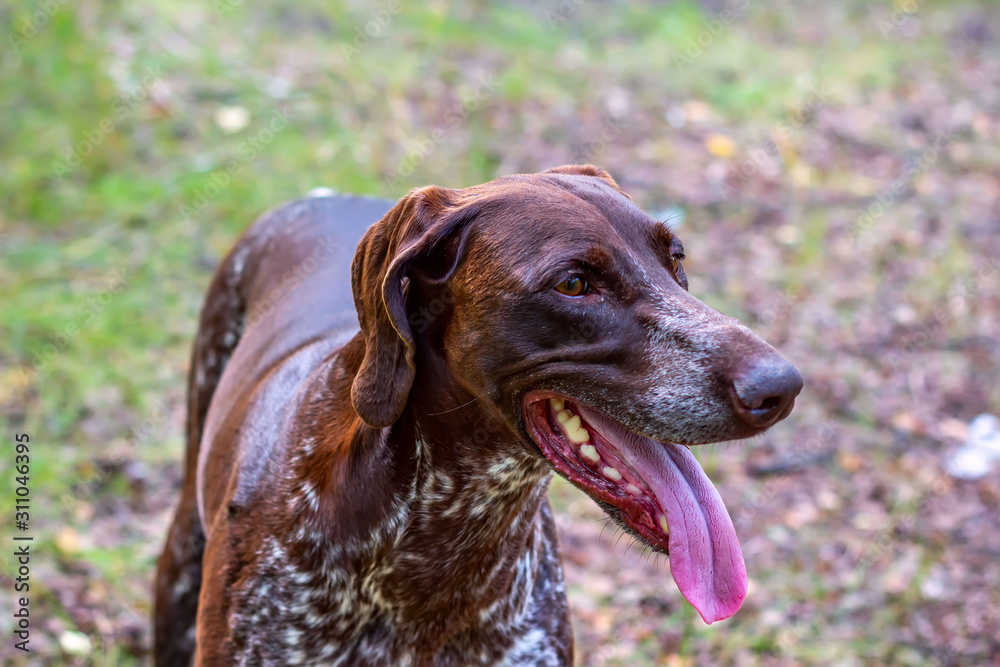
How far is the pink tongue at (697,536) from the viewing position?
103 inches

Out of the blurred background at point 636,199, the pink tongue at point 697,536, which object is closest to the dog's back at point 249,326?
the blurred background at point 636,199

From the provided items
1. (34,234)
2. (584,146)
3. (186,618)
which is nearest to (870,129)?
(584,146)

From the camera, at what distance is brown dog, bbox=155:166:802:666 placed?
8.47ft

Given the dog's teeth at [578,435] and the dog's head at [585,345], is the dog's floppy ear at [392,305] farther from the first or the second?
the dog's teeth at [578,435]

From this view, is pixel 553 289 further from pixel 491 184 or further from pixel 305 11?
pixel 305 11

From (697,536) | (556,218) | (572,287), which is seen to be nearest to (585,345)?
(572,287)

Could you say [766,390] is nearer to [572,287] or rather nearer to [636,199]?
[572,287]

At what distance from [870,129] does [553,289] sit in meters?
9.27

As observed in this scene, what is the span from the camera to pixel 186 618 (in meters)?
4.17

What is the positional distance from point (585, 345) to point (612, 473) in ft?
1.20

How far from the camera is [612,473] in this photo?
2.73m

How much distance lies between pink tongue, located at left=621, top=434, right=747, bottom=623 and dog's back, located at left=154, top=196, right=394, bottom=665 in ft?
3.95

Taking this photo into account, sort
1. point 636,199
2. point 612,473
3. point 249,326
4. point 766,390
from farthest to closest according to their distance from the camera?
point 636,199, point 249,326, point 612,473, point 766,390

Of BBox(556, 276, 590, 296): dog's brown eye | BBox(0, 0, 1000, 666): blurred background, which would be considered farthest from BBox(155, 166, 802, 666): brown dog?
BBox(0, 0, 1000, 666): blurred background
